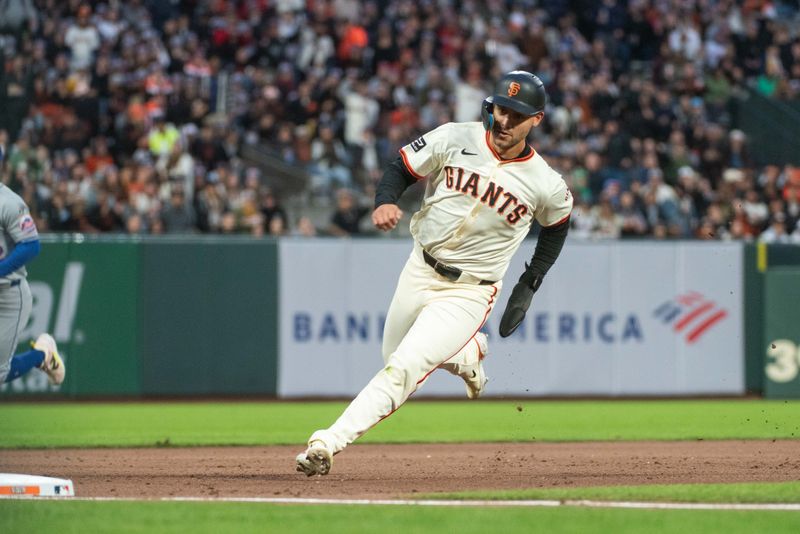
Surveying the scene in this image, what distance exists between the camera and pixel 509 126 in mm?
7625

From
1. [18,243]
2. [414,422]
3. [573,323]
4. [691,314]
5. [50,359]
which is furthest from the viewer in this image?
[691,314]

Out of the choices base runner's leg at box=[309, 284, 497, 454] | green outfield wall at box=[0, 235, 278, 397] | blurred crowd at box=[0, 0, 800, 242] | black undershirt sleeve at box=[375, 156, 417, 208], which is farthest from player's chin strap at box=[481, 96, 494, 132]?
blurred crowd at box=[0, 0, 800, 242]

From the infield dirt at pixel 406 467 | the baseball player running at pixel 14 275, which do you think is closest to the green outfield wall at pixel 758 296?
the infield dirt at pixel 406 467

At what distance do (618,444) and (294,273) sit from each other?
6662mm

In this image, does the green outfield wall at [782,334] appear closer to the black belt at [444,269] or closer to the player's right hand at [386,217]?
the black belt at [444,269]

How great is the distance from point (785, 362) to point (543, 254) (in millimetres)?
9929

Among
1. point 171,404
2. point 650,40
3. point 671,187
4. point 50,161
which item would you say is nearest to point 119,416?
point 171,404

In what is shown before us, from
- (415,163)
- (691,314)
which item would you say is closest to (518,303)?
(415,163)

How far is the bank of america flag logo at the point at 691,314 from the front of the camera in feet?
57.4

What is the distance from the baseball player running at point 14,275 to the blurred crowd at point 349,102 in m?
6.47

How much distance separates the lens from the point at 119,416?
47.6ft

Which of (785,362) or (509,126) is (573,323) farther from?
(509,126)

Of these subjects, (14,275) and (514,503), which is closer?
(514,503)

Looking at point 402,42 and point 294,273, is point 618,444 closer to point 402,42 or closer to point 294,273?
point 294,273
